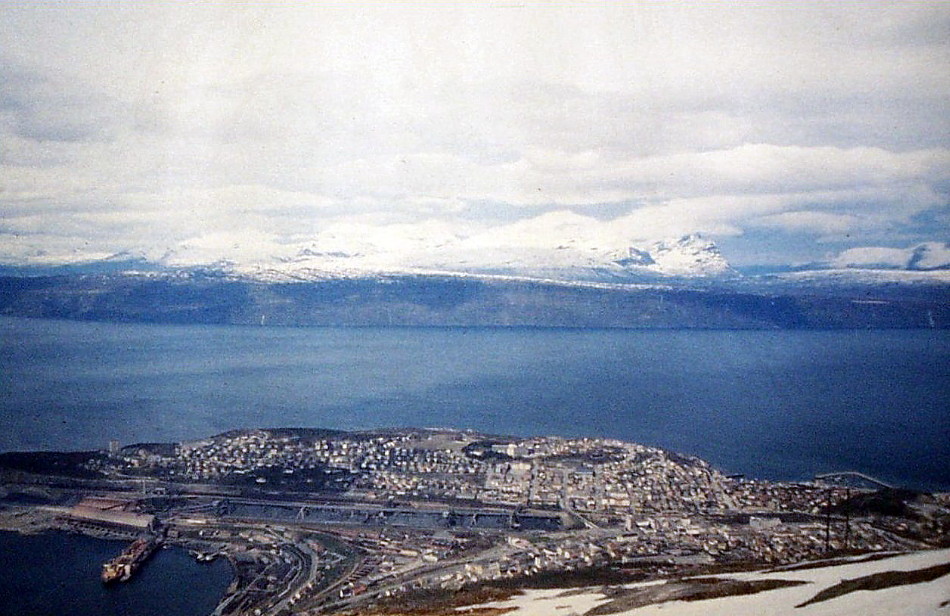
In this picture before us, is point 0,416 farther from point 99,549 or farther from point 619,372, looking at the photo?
point 619,372

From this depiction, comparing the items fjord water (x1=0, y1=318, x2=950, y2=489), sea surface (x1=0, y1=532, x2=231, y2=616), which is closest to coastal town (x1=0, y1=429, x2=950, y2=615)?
sea surface (x1=0, y1=532, x2=231, y2=616)

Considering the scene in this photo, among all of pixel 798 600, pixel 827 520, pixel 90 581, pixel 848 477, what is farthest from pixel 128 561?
pixel 848 477

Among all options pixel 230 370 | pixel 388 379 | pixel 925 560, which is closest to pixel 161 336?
pixel 230 370

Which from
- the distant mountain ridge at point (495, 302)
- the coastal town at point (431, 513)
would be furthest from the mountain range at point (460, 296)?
the coastal town at point (431, 513)

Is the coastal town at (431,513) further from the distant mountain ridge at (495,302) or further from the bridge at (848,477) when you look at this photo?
the distant mountain ridge at (495,302)

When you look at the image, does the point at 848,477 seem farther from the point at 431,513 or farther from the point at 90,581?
the point at 90,581

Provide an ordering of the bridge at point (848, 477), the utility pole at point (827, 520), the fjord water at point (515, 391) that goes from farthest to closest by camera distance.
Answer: the fjord water at point (515, 391) < the bridge at point (848, 477) < the utility pole at point (827, 520)
